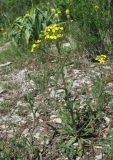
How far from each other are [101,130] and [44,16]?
13.6ft

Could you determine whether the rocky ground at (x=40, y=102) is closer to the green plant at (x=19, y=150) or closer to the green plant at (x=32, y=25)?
the green plant at (x=19, y=150)

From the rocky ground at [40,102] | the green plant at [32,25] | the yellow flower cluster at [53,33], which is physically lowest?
the rocky ground at [40,102]

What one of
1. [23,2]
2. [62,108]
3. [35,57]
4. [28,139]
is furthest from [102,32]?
[23,2]

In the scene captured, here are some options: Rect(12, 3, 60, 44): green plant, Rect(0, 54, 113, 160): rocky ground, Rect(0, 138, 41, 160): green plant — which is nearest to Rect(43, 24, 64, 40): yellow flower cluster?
Rect(0, 54, 113, 160): rocky ground

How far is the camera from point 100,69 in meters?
5.28

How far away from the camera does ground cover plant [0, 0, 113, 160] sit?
12.7ft

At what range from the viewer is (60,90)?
5.13 meters

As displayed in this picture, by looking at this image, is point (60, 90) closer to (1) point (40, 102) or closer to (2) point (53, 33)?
(1) point (40, 102)

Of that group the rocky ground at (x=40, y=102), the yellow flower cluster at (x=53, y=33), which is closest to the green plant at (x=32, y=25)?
the rocky ground at (x=40, y=102)

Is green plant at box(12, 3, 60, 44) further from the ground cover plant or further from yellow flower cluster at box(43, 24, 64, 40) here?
yellow flower cluster at box(43, 24, 64, 40)

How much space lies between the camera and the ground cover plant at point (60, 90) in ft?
12.7

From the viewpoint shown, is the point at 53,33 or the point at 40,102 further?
the point at 40,102

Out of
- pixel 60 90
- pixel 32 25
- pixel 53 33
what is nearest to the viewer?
pixel 53 33

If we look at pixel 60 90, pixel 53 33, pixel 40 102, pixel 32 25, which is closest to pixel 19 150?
pixel 40 102
